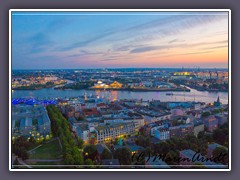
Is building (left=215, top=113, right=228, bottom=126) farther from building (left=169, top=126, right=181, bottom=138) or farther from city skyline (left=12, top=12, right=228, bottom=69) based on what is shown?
city skyline (left=12, top=12, right=228, bottom=69)

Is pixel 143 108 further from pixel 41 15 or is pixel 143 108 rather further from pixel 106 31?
pixel 41 15

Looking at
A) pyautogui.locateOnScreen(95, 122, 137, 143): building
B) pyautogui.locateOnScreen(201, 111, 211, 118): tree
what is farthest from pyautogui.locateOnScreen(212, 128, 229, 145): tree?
pyautogui.locateOnScreen(95, 122, 137, 143): building

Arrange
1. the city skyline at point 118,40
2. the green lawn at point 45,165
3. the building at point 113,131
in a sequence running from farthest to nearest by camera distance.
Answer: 1. the building at point 113,131
2. the city skyline at point 118,40
3. the green lawn at point 45,165

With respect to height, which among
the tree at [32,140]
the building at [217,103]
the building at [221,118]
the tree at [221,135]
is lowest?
the tree at [32,140]

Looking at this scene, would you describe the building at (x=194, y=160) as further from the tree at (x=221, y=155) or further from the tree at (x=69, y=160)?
the tree at (x=69, y=160)

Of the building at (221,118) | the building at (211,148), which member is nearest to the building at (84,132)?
the building at (211,148)

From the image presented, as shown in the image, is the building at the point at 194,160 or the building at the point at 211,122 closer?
the building at the point at 194,160
